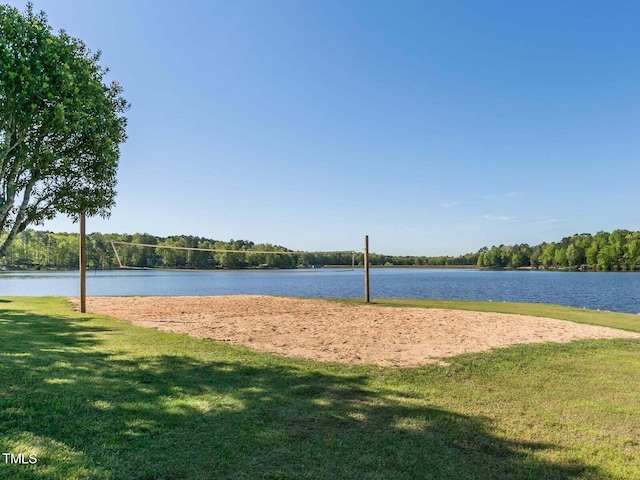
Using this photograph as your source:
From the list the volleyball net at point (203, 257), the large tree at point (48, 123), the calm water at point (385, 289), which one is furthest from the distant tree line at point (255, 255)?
the large tree at point (48, 123)

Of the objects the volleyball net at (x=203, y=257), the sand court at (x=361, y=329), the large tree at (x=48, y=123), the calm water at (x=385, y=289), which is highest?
the large tree at (x=48, y=123)

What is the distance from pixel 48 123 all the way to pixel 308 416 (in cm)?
417

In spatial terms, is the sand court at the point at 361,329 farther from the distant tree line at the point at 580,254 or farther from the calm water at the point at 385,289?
the distant tree line at the point at 580,254

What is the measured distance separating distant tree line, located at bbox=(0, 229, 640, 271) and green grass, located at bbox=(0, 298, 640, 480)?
372 inches

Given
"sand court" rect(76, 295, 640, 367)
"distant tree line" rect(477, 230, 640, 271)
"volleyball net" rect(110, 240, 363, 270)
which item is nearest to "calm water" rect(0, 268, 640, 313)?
"volleyball net" rect(110, 240, 363, 270)

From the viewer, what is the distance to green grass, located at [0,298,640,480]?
99.7 inches

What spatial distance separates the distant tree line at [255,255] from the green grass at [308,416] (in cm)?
944

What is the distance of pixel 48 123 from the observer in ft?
14.5

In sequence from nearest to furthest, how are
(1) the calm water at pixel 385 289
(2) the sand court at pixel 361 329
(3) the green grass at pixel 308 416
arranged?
1. (3) the green grass at pixel 308 416
2. (2) the sand court at pixel 361 329
3. (1) the calm water at pixel 385 289

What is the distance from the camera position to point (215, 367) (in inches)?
192

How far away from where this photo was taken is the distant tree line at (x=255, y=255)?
109 ft

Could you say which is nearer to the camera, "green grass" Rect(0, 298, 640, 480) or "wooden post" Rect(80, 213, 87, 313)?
"green grass" Rect(0, 298, 640, 480)

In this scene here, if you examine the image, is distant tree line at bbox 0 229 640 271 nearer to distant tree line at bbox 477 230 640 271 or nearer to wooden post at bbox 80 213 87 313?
distant tree line at bbox 477 230 640 271

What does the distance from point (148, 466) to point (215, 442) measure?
476 millimetres
